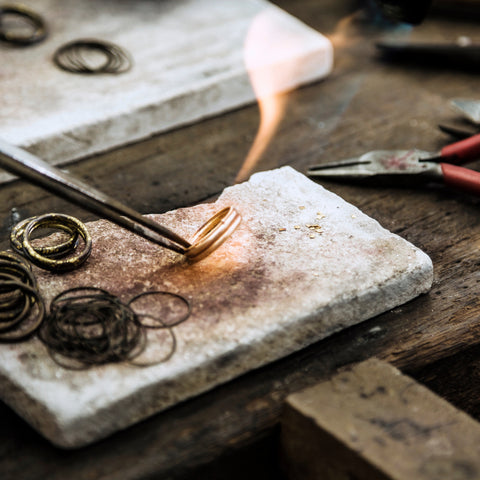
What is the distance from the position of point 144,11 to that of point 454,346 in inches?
67.3

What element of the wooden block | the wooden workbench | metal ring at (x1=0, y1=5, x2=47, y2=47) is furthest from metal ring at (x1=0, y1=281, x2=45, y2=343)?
metal ring at (x1=0, y1=5, x2=47, y2=47)

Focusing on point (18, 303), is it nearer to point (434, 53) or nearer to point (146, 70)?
point (146, 70)

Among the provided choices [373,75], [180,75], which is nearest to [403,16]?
[373,75]

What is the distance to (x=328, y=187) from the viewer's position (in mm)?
1773

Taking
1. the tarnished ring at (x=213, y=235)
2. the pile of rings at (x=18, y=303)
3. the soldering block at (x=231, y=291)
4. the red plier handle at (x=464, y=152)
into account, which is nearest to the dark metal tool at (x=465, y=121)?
the red plier handle at (x=464, y=152)

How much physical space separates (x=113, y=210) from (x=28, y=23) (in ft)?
4.77

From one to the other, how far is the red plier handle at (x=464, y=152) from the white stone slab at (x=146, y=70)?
0.68 m

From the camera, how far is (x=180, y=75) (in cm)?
210

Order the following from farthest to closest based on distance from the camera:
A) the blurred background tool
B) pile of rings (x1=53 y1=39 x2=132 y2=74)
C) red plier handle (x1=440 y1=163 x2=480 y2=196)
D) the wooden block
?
1. the blurred background tool
2. pile of rings (x1=53 y1=39 x2=132 y2=74)
3. red plier handle (x1=440 y1=163 x2=480 y2=196)
4. the wooden block

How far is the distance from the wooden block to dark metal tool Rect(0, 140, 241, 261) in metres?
0.35

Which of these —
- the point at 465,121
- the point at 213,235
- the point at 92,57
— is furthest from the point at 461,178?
the point at 92,57

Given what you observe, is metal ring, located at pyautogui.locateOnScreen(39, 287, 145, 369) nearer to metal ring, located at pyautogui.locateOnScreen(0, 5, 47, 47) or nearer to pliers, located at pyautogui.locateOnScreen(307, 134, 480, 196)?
pliers, located at pyautogui.locateOnScreen(307, 134, 480, 196)

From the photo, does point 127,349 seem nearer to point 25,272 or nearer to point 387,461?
point 25,272

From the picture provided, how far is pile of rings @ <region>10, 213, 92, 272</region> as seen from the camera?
1309 mm
